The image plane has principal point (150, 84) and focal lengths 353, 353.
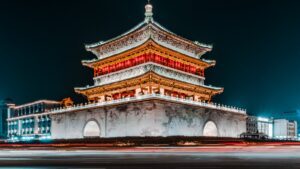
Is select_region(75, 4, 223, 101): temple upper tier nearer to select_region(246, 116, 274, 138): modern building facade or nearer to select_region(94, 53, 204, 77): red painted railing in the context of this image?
select_region(94, 53, 204, 77): red painted railing

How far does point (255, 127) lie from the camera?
83.4 m

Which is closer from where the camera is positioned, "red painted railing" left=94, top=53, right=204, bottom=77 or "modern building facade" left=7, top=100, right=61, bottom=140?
"red painted railing" left=94, top=53, right=204, bottom=77

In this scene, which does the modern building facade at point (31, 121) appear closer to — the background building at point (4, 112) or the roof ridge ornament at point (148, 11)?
the background building at point (4, 112)

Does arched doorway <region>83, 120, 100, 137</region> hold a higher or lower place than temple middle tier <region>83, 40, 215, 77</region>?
lower

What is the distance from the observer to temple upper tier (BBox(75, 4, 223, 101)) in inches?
1745

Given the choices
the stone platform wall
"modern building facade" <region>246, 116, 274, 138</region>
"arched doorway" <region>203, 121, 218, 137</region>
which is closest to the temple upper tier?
the stone platform wall

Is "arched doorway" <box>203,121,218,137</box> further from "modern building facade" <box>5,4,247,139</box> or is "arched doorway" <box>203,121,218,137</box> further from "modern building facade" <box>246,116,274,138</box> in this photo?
"modern building facade" <box>246,116,274,138</box>

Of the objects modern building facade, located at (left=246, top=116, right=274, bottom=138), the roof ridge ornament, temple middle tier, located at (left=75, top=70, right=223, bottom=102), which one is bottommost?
modern building facade, located at (left=246, top=116, right=274, bottom=138)

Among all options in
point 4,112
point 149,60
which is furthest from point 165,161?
point 4,112

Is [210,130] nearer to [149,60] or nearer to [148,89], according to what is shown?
[148,89]

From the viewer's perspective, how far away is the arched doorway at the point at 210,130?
160ft

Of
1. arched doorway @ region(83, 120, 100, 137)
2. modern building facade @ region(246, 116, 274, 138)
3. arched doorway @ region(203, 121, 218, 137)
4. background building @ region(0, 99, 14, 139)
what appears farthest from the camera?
background building @ region(0, 99, 14, 139)

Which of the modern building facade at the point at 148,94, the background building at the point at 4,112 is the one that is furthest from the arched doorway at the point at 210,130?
the background building at the point at 4,112

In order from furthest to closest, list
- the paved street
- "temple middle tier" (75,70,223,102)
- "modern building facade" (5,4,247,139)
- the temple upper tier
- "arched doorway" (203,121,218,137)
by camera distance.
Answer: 1. "arched doorway" (203,121,218,137)
2. the temple upper tier
3. "temple middle tier" (75,70,223,102)
4. "modern building facade" (5,4,247,139)
5. the paved street
